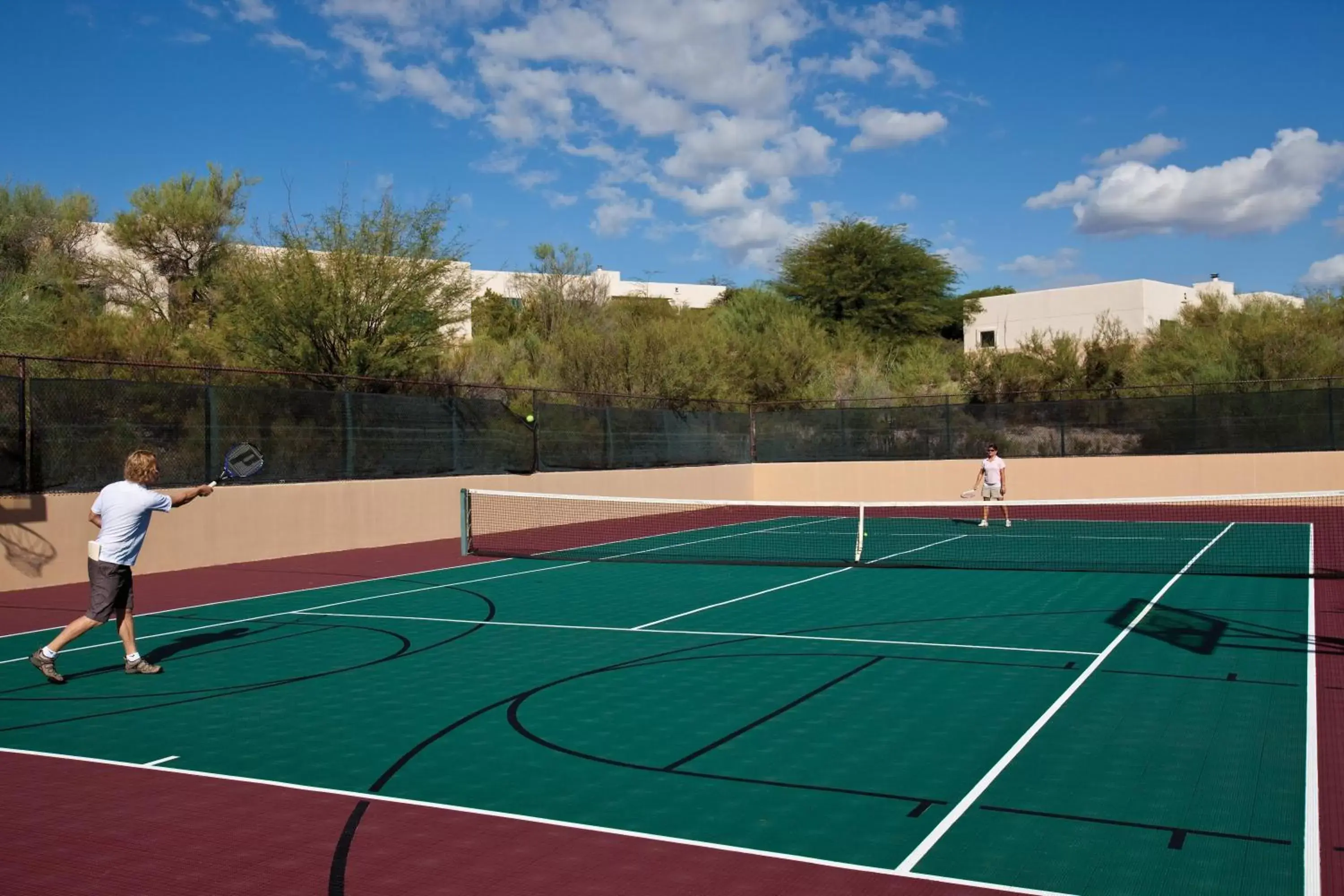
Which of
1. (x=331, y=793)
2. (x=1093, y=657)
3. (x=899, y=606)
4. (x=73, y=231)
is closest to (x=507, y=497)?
(x=899, y=606)

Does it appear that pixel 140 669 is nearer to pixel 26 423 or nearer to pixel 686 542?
pixel 26 423

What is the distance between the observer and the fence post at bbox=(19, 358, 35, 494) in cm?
1493

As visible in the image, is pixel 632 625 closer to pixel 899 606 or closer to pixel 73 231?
pixel 899 606

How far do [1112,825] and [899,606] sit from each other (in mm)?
7479

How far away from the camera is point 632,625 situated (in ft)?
39.6

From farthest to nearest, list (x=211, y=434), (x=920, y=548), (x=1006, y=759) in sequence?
(x=920, y=548) < (x=211, y=434) < (x=1006, y=759)

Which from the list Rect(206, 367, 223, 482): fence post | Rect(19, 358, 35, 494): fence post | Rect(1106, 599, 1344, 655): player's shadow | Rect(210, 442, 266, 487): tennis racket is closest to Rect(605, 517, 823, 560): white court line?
Rect(206, 367, 223, 482): fence post

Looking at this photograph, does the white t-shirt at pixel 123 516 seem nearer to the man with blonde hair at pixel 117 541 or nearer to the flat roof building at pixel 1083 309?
the man with blonde hair at pixel 117 541

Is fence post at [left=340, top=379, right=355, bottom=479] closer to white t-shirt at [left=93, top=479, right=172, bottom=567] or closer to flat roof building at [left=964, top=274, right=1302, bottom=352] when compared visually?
white t-shirt at [left=93, top=479, right=172, bottom=567]

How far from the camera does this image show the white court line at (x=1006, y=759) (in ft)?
17.9

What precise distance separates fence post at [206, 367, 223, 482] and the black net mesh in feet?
27.5

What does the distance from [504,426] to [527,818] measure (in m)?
18.6

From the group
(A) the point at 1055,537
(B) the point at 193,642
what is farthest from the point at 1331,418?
(B) the point at 193,642

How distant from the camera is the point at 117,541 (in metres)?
9.25
